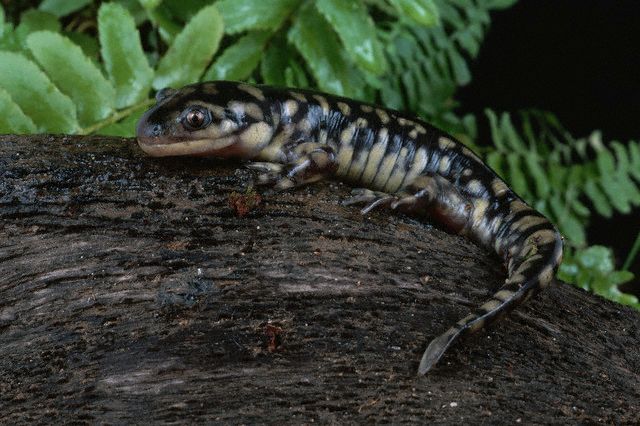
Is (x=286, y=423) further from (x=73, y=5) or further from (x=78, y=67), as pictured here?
(x=73, y=5)

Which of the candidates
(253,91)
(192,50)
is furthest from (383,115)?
(192,50)

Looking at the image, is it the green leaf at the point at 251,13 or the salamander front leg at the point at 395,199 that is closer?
the salamander front leg at the point at 395,199

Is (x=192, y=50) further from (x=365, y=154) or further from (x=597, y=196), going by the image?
(x=597, y=196)

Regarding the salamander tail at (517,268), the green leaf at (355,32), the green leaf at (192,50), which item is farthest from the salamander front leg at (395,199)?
the green leaf at (192,50)

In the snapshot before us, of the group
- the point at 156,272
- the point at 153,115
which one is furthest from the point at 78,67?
the point at 156,272

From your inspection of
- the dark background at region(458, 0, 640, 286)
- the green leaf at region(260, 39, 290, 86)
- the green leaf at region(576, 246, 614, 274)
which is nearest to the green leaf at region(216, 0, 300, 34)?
the green leaf at region(260, 39, 290, 86)

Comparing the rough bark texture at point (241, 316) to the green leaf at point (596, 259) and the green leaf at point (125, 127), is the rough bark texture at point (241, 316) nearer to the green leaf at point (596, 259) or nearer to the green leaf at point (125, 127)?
the green leaf at point (125, 127)

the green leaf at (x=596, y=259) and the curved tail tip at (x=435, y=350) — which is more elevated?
the curved tail tip at (x=435, y=350)

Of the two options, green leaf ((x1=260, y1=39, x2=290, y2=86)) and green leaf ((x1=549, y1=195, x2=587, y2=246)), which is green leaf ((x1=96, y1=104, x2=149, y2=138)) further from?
green leaf ((x1=549, y1=195, x2=587, y2=246))
